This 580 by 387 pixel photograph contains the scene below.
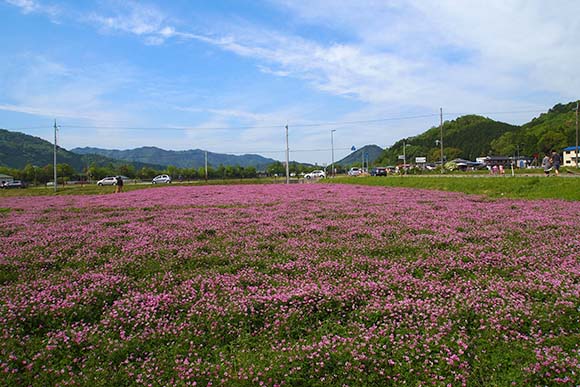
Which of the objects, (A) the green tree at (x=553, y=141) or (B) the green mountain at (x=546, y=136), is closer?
(A) the green tree at (x=553, y=141)

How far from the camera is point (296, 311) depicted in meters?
5.62

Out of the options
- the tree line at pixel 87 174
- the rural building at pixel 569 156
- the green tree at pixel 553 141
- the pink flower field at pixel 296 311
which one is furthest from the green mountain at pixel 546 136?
the pink flower field at pixel 296 311

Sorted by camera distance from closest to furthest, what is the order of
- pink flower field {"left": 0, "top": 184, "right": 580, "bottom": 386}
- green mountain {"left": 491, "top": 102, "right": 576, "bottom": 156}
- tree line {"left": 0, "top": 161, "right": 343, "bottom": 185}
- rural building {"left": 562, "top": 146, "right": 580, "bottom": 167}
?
pink flower field {"left": 0, "top": 184, "right": 580, "bottom": 386} → tree line {"left": 0, "top": 161, "right": 343, "bottom": 185} → rural building {"left": 562, "top": 146, "right": 580, "bottom": 167} → green mountain {"left": 491, "top": 102, "right": 576, "bottom": 156}

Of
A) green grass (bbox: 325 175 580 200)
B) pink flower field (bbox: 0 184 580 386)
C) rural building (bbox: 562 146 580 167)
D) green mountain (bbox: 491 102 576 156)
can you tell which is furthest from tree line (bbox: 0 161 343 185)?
green mountain (bbox: 491 102 576 156)

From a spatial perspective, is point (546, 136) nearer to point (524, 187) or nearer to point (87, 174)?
point (524, 187)

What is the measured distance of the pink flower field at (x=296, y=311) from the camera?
4.26m

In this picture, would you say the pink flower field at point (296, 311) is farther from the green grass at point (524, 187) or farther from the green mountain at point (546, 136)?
the green mountain at point (546, 136)

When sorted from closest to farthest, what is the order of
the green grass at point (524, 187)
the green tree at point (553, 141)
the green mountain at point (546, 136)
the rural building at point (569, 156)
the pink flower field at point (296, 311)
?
the pink flower field at point (296, 311) → the green grass at point (524, 187) → the rural building at point (569, 156) → the green tree at point (553, 141) → the green mountain at point (546, 136)

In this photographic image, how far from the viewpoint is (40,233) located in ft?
41.3

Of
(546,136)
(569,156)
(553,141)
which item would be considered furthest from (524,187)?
(546,136)

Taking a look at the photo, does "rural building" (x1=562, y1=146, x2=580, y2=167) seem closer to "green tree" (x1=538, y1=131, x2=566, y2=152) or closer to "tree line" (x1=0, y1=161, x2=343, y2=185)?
"green tree" (x1=538, y1=131, x2=566, y2=152)

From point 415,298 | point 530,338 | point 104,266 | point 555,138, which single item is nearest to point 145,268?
point 104,266

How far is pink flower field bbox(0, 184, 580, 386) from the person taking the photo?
426 cm

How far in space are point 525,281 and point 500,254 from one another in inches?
74.1
